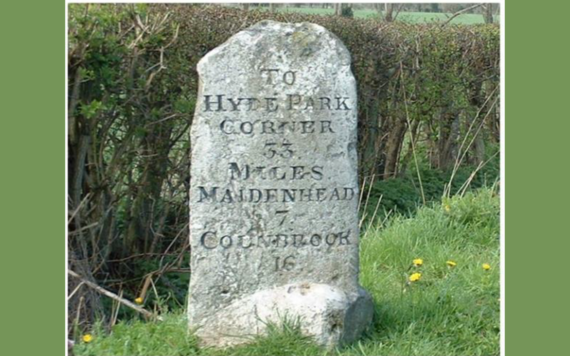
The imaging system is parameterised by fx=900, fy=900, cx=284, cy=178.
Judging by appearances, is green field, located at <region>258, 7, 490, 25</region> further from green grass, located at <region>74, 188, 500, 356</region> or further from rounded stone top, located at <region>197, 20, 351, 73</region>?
rounded stone top, located at <region>197, 20, 351, 73</region>

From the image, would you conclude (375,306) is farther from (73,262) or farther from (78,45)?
(78,45)

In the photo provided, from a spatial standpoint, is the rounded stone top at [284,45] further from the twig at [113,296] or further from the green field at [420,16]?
the green field at [420,16]

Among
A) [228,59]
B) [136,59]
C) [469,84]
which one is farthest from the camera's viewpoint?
[469,84]

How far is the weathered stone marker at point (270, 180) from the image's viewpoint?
16.0 feet

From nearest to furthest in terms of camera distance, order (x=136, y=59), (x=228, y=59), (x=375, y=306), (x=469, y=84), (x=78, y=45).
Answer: (x=228, y=59) → (x=375, y=306) → (x=78, y=45) → (x=136, y=59) → (x=469, y=84)

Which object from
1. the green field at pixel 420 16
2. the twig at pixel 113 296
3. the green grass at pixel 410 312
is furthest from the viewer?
the green field at pixel 420 16

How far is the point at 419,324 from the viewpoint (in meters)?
5.15

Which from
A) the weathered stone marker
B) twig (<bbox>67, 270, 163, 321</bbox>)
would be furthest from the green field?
the weathered stone marker

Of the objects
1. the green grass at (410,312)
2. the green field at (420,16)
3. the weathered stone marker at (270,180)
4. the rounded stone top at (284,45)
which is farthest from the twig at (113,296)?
the green field at (420,16)

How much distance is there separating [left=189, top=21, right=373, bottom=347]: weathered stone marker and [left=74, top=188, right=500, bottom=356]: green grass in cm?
16

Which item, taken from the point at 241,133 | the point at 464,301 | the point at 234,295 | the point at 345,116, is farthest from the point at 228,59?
the point at 464,301

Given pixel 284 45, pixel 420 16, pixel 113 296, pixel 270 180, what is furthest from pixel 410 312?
pixel 420 16

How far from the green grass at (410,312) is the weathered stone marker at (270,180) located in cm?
16

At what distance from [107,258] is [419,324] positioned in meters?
2.82
